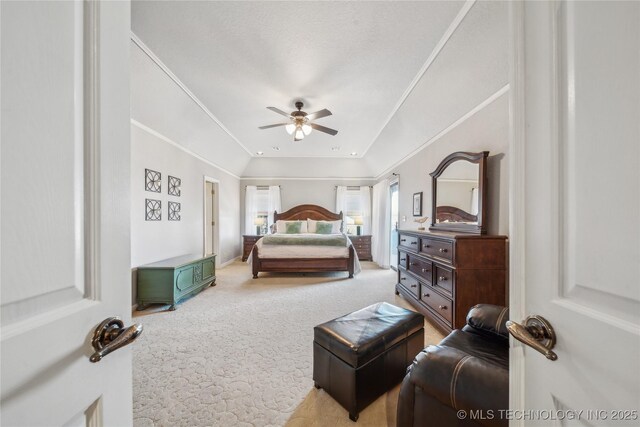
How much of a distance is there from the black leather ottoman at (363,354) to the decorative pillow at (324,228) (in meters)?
4.43

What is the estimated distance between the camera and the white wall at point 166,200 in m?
2.98

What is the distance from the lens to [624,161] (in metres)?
0.43

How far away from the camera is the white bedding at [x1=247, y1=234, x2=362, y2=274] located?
15.5 feet

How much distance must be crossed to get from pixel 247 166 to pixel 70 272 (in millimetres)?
6437

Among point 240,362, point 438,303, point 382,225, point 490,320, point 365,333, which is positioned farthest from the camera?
point 382,225

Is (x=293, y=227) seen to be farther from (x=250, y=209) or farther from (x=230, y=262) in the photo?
(x=230, y=262)

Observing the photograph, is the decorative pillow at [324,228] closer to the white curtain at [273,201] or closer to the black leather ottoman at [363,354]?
the white curtain at [273,201]

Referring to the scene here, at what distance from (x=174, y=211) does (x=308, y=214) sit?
12.1 ft

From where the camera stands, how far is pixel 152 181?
129 inches

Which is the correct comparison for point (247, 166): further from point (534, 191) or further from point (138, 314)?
point (534, 191)

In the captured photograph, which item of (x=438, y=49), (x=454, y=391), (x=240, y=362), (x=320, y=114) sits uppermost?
(x=438, y=49)

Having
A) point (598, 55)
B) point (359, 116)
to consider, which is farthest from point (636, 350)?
point (359, 116)

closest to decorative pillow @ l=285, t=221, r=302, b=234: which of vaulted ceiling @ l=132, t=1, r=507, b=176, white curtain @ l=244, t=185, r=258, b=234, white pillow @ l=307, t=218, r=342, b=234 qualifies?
white pillow @ l=307, t=218, r=342, b=234

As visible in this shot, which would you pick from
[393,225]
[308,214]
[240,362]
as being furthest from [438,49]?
[308,214]
